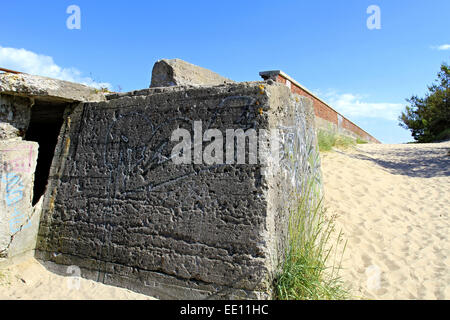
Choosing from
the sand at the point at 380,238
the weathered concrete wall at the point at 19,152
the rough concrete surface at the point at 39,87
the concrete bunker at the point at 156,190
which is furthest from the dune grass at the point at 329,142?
the rough concrete surface at the point at 39,87

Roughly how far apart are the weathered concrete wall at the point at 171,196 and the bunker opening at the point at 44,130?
0.47 m

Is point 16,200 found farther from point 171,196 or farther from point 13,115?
point 171,196

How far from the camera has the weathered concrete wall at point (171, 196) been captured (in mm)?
2535

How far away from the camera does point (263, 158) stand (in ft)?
8.39

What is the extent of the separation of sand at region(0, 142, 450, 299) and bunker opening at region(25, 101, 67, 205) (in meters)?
1.37

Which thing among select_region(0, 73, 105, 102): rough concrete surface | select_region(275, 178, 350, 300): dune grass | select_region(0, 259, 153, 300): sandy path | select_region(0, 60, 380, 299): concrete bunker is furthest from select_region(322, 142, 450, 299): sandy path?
select_region(0, 73, 105, 102): rough concrete surface

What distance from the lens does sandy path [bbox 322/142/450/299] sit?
10.3ft

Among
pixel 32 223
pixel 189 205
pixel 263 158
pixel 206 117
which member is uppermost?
pixel 206 117

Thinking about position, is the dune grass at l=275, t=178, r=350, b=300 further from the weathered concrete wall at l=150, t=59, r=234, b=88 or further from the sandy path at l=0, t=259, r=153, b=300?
the weathered concrete wall at l=150, t=59, r=234, b=88

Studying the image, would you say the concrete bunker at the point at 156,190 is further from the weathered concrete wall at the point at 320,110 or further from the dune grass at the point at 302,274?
the weathered concrete wall at the point at 320,110

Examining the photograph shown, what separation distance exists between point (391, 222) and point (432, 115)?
569 inches

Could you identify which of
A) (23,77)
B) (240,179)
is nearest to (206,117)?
(240,179)
